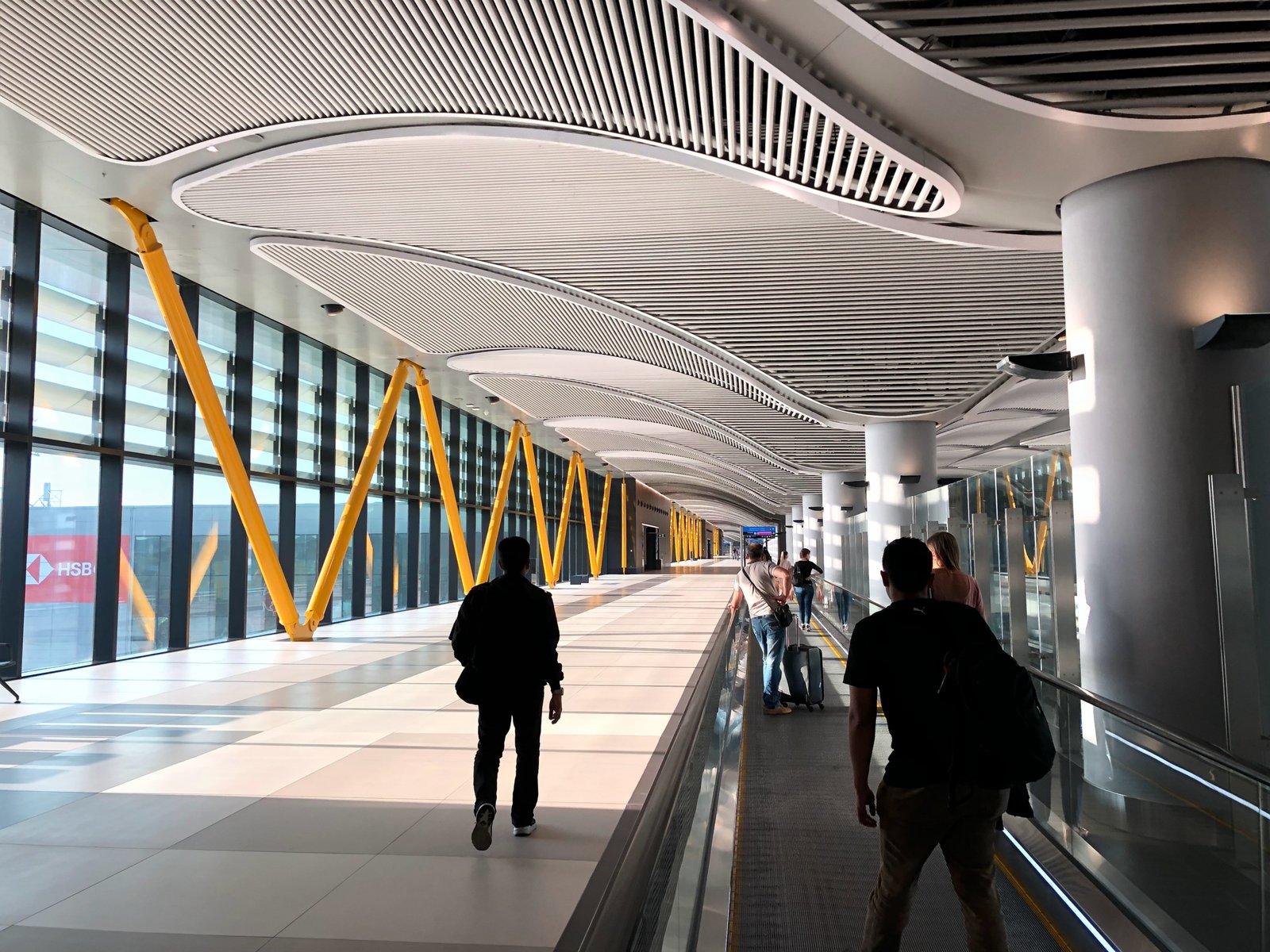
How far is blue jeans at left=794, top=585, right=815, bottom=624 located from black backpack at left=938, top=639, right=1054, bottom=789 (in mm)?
15285

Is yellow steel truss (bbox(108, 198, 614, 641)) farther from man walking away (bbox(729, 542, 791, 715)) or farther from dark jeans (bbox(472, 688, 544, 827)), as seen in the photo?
dark jeans (bbox(472, 688, 544, 827))

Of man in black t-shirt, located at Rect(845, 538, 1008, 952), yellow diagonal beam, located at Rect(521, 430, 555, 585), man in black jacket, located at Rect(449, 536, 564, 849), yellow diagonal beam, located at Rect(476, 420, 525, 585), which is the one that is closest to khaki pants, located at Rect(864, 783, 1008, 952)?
man in black t-shirt, located at Rect(845, 538, 1008, 952)

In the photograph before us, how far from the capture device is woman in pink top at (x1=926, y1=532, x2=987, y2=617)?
4895mm

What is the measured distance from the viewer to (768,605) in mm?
8602

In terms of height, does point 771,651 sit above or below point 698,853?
above

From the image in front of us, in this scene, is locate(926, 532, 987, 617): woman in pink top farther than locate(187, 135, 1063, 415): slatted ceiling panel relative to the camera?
No

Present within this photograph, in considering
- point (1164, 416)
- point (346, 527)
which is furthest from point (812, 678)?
point (346, 527)

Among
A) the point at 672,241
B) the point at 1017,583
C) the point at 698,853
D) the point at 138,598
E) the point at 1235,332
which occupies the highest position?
the point at 672,241

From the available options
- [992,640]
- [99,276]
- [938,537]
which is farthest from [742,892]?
[99,276]

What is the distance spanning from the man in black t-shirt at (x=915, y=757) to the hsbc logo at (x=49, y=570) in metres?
11.3

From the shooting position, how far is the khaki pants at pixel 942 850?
282 cm

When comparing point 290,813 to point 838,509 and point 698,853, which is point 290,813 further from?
point 838,509

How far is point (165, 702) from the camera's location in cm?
916

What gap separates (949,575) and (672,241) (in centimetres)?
654
